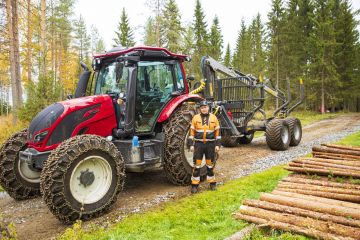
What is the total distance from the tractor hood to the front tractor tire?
638 millimetres

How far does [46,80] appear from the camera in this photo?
12.6 metres

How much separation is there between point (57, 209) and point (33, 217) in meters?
1.09

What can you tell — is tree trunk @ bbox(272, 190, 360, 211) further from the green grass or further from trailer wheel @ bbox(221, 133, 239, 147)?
trailer wheel @ bbox(221, 133, 239, 147)

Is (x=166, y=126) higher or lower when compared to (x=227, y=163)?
higher

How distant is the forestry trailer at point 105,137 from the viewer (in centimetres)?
495

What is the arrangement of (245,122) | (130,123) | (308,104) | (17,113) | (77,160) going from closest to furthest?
1. (77,160)
2. (130,123)
3. (245,122)
4. (17,113)
5. (308,104)

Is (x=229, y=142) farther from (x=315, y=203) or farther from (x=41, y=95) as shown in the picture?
(x=41, y=95)

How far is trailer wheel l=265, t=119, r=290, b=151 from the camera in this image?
10641 mm

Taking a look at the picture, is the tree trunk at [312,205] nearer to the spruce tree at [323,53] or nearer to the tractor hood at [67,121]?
the tractor hood at [67,121]

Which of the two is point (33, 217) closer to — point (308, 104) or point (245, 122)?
point (245, 122)

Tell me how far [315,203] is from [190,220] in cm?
186

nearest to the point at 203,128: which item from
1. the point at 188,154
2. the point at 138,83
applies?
the point at 188,154

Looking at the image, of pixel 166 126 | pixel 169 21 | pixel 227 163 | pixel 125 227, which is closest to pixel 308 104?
pixel 169 21

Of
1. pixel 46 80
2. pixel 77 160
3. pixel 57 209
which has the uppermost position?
pixel 46 80
